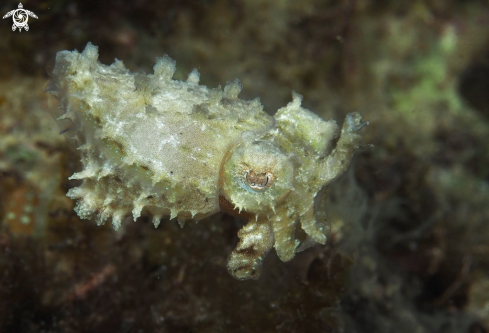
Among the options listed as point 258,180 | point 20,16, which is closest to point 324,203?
point 258,180

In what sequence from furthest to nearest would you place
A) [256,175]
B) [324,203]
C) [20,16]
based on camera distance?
1. [20,16]
2. [324,203]
3. [256,175]

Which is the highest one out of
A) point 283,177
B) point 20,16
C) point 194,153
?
point 20,16

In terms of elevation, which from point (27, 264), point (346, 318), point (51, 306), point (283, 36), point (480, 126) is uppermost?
point (283, 36)

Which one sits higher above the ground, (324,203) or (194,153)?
(194,153)

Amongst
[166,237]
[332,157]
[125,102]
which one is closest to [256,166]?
[332,157]

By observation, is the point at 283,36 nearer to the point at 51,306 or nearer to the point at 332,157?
A: the point at 332,157

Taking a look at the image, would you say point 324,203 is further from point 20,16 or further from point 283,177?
point 20,16

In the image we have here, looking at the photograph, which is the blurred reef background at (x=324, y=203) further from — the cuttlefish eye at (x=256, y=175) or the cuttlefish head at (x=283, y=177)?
the cuttlefish eye at (x=256, y=175)

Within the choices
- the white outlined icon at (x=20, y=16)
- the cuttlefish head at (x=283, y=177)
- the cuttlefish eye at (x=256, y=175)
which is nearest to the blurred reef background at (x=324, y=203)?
the white outlined icon at (x=20, y=16)
